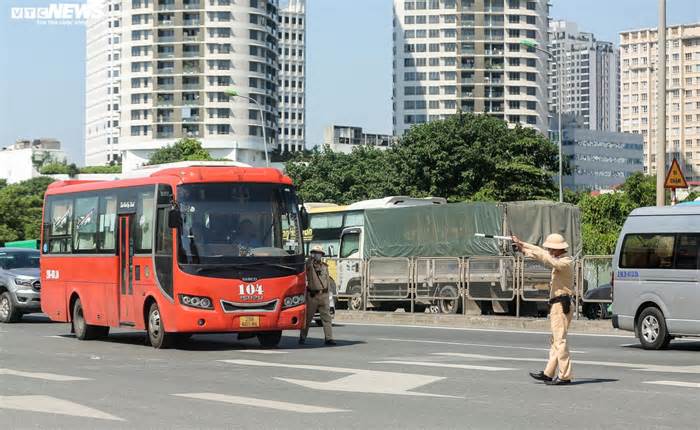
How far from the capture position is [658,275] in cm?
2214

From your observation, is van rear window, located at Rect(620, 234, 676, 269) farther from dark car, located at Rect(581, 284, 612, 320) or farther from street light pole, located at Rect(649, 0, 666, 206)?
dark car, located at Rect(581, 284, 612, 320)

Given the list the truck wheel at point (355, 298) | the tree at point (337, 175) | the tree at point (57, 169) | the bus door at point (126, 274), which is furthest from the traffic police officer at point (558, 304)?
the tree at point (57, 169)

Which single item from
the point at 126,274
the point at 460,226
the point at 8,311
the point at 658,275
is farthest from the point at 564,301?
the point at 460,226

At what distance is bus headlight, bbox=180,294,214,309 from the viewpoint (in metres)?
20.4

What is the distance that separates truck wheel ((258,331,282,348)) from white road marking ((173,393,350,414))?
8690 mm

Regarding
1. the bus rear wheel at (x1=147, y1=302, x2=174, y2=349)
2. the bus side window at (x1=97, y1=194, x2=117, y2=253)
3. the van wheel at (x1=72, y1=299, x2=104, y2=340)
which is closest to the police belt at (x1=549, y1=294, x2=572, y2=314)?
the bus rear wheel at (x1=147, y1=302, x2=174, y2=349)

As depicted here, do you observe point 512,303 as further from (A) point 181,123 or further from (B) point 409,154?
(A) point 181,123

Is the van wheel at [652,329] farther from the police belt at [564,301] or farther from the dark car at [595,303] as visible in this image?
the police belt at [564,301]

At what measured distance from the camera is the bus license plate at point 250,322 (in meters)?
20.5

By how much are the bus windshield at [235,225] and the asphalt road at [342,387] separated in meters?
1.54

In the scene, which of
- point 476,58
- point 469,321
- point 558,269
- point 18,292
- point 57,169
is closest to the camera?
point 558,269

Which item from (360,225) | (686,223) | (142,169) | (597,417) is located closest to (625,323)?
(686,223)

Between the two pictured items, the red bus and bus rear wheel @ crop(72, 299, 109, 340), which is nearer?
the red bus

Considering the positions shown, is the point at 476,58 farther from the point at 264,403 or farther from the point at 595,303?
the point at 264,403
